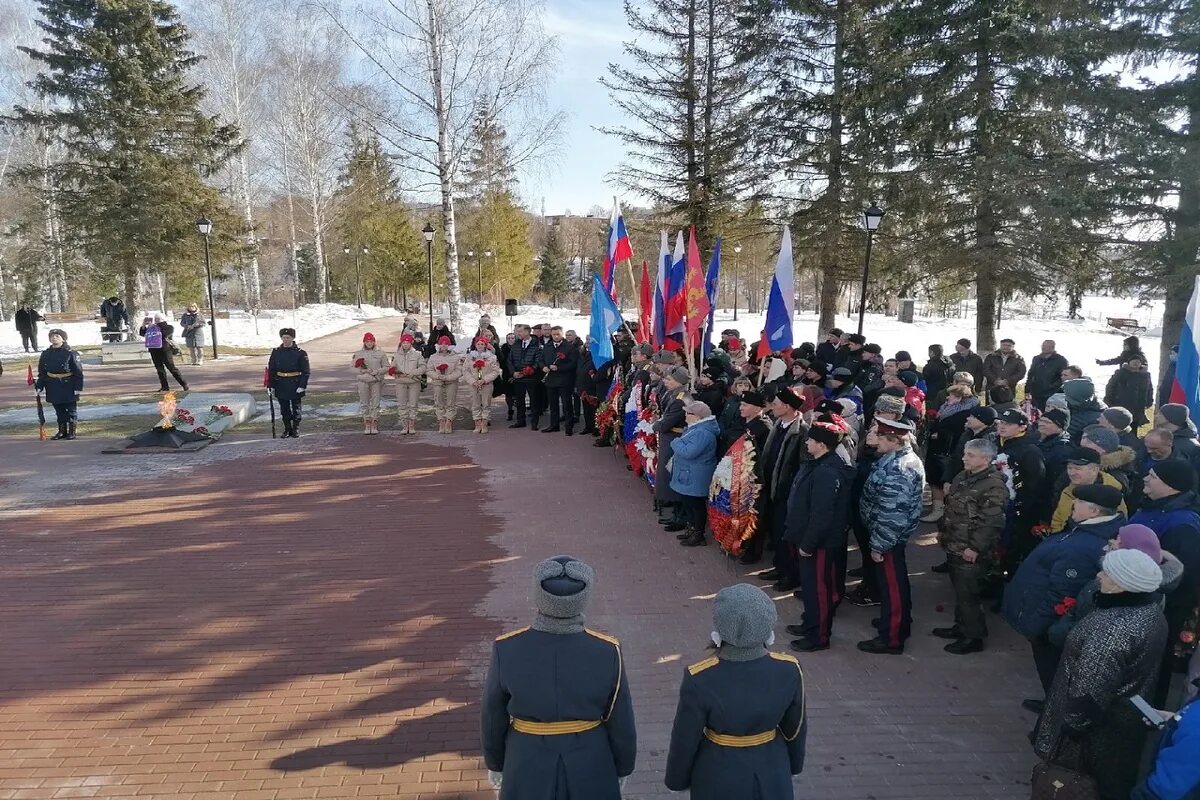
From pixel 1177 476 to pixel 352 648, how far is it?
583 centimetres

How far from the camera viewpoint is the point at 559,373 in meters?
13.5

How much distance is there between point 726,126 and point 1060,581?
20.5 metres

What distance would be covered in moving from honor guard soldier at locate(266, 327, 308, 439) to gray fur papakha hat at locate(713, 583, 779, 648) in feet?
37.0

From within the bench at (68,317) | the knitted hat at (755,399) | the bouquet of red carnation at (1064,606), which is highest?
the bench at (68,317)

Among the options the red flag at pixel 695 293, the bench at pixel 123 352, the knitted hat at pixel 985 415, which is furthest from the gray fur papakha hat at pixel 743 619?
the bench at pixel 123 352

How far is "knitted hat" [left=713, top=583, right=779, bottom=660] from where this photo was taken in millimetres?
2822

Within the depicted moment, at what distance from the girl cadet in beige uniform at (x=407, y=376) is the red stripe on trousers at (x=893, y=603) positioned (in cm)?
930

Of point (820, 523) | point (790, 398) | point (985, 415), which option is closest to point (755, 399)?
point (790, 398)

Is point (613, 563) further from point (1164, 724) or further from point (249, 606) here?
point (1164, 724)

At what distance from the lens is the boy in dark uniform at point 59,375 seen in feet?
41.7

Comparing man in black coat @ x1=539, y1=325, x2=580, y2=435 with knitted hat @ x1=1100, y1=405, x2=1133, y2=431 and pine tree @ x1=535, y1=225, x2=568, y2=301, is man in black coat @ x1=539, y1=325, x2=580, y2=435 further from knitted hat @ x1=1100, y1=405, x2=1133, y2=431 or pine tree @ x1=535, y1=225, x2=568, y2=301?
pine tree @ x1=535, y1=225, x2=568, y2=301

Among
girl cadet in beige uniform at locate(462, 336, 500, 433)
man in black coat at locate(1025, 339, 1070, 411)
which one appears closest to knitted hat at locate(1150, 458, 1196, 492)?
man in black coat at locate(1025, 339, 1070, 411)

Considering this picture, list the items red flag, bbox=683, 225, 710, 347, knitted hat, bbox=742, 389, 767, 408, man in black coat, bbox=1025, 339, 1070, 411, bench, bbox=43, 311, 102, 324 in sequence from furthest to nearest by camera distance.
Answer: bench, bbox=43, 311, 102, 324, man in black coat, bbox=1025, 339, 1070, 411, red flag, bbox=683, 225, 710, 347, knitted hat, bbox=742, 389, 767, 408

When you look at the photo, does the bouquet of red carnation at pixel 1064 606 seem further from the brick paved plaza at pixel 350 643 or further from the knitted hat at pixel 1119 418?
the knitted hat at pixel 1119 418
